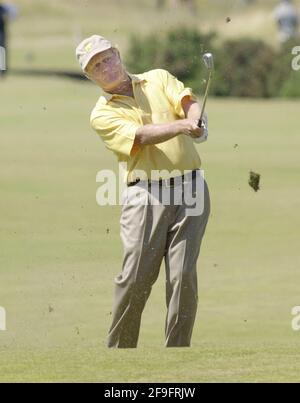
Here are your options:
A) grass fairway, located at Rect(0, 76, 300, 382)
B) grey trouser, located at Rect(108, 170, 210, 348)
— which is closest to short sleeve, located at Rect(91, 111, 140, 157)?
grey trouser, located at Rect(108, 170, 210, 348)

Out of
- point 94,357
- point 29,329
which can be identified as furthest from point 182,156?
point 29,329

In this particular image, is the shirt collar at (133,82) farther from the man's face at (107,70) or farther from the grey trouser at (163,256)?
the grey trouser at (163,256)

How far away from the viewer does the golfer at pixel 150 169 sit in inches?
312

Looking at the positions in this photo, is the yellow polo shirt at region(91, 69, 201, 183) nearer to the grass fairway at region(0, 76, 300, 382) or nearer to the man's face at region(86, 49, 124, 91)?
the man's face at region(86, 49, 124, 91)

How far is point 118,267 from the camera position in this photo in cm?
1247

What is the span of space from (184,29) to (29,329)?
913 inches

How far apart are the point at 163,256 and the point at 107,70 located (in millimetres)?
1111

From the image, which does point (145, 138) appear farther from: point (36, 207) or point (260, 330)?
point (36, 207)

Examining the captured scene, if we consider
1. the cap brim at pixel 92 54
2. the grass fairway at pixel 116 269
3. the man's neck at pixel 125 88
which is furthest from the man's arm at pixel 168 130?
the grass fairway at pixel 116 269

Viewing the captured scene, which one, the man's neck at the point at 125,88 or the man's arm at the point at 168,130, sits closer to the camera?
the man's arm at the point at 168,130

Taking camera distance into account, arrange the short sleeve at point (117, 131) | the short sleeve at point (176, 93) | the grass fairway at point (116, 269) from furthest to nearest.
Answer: the short sleeve at point (176, 93)
the short sleeve at point (117, 131)
the grass fairway at point (116, 269)

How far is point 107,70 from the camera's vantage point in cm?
798

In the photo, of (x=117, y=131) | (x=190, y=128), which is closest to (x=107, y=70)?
(x=117, y=131)

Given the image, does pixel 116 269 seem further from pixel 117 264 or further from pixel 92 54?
pixel 92 54
